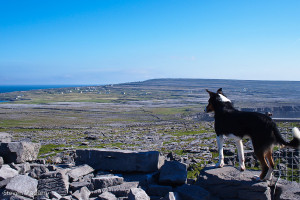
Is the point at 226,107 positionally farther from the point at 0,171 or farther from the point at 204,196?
the point at 0,171

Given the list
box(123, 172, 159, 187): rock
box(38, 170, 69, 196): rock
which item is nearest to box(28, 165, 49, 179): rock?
box(38, 170, 69, 196): rock

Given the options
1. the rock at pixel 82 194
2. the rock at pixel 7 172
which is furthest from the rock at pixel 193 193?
the rock at pixel 7 172

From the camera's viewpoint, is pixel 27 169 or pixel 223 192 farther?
pixel 27 169

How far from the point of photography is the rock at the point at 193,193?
7773 mm

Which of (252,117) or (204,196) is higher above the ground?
(252,117)

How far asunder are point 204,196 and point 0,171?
674cm

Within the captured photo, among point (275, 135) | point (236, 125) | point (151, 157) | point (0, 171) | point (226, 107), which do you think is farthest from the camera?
point (151, 157)

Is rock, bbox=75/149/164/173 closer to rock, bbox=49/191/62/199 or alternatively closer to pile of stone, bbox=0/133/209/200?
pile of stone, bbox=0/133/209/200

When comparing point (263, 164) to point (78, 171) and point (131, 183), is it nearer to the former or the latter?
point (131, 183)

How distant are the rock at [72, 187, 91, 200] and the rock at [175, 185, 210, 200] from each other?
2764 millimetres

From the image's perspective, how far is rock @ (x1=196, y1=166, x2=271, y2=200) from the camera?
25.2 feet

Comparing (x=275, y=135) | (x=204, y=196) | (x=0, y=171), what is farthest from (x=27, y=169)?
(x=275, y=135)

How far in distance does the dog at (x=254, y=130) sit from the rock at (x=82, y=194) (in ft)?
14.1

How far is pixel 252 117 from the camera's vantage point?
24.7 feet
